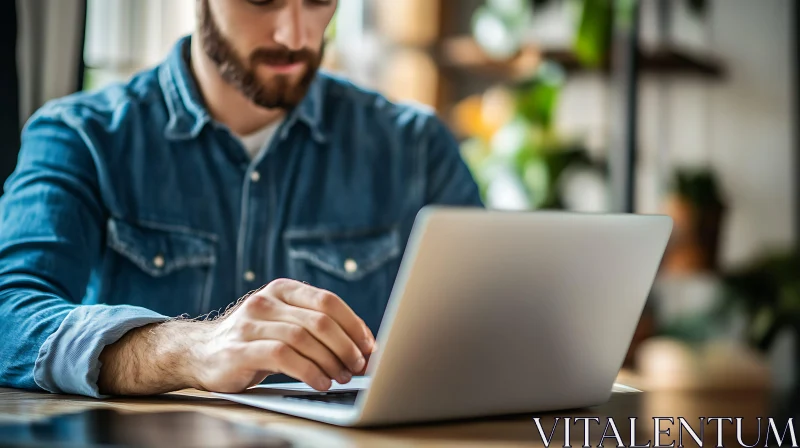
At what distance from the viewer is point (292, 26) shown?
149 centimetres

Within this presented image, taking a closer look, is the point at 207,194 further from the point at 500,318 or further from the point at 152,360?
the point at 500,318

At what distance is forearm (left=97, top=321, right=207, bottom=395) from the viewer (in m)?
0.94

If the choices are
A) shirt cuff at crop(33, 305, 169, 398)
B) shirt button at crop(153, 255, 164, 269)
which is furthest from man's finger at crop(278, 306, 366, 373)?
A: shirt button at crop(153, 255, 164, 269)

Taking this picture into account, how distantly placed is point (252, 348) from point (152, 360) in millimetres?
137

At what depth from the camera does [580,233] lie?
0.81m

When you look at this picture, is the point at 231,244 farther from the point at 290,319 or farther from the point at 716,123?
the point at 716,123

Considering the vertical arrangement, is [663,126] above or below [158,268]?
above

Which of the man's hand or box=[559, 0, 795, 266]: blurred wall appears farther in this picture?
box=[559, 0, 795, 266]: blurred wall

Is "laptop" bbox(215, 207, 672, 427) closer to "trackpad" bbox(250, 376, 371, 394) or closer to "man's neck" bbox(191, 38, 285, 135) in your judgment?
"trackpad" bbox(250, 376, 371, 394)

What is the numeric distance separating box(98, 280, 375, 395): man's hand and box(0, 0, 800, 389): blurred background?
2.45 meters

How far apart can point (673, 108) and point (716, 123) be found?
0.19 m

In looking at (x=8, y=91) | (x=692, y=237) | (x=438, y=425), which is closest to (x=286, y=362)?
(x=438, y=425)

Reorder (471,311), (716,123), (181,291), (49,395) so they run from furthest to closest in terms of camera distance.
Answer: (716,123), (181,291), (49,395), (471,311)

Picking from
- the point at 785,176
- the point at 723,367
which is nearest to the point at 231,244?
the point at 723,367
